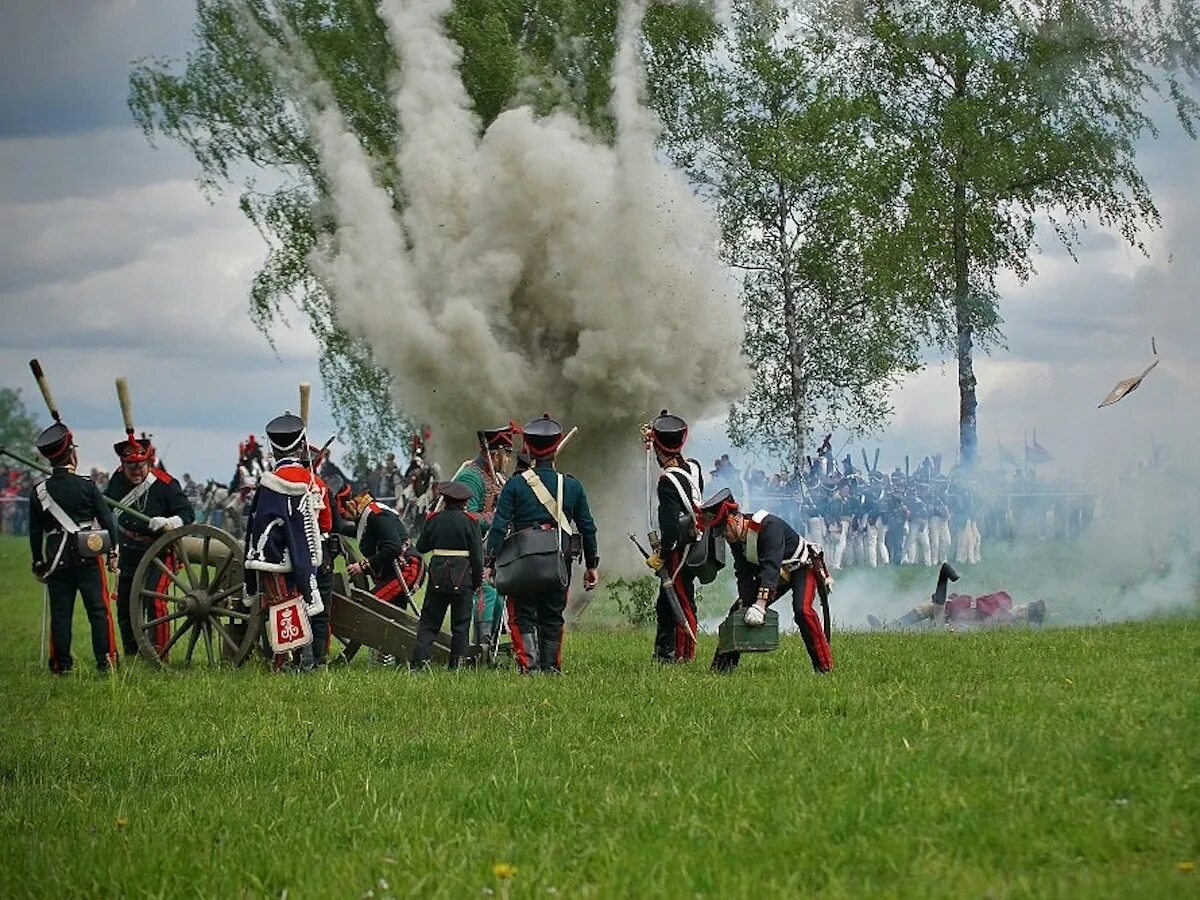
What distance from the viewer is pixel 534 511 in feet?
39.7

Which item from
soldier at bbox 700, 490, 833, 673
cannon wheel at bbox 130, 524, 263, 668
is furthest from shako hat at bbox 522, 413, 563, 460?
cannon wheel at bbox 130, 524, 263, 668

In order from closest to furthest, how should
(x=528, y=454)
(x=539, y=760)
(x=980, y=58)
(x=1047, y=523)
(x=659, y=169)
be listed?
1. (x=539, y=760)
2. (x=528, y=454)
3. (x=659, y=169)
4. (x=980, y=58)
5. (x=1047, y=523)

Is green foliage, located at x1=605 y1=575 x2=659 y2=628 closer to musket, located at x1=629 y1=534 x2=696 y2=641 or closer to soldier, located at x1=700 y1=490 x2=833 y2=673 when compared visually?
musket, located at x1=629 y1=534 x2=696 y2=641

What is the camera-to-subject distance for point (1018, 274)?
25.4 meters

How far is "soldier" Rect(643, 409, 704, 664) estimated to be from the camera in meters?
12.3

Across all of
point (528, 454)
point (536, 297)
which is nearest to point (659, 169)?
point (536, 297)

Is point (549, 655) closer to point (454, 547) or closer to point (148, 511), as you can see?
point (454, 547)

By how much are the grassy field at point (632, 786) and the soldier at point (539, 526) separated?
1.03 metres

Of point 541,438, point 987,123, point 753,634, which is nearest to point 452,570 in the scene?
point 541,438

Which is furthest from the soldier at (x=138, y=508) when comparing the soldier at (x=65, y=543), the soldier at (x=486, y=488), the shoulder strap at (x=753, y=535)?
the shoulder strap at (x=753, y=535)

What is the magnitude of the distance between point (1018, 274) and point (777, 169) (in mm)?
3779

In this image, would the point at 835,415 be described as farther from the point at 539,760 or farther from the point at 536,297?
the point at 539,760

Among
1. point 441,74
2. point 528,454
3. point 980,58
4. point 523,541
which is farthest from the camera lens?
point 980,58

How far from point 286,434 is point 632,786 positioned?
20.6 ft
